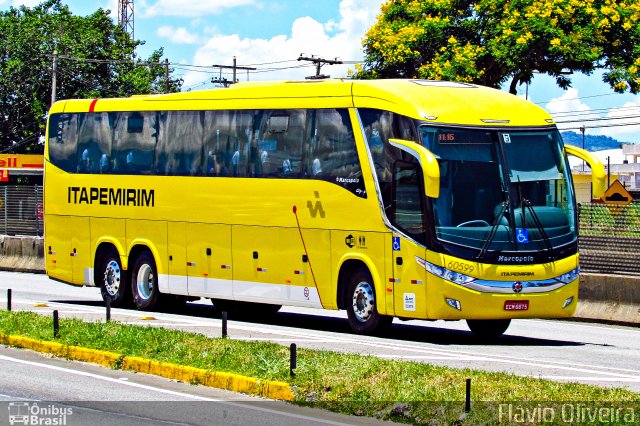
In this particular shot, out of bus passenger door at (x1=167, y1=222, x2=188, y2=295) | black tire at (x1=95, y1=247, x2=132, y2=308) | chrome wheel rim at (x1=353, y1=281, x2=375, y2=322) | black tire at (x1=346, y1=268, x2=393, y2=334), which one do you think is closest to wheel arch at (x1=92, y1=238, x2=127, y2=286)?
black tire at (x1=95, y1=247, x2=132, y2=308)

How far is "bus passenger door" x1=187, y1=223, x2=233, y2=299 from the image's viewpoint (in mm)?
22516

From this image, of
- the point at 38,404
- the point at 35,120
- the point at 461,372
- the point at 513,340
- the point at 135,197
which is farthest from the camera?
the point at 35,120

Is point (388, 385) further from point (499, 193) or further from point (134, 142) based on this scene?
point (134, 142)

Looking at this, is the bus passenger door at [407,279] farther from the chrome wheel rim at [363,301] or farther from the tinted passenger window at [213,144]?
the tinted passenger window at [213,144]

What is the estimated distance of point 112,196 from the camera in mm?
24984

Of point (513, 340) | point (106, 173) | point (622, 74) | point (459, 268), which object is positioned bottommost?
point (513, 340)

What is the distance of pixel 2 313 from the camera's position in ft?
66.1

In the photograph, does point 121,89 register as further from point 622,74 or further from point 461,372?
point 461,372

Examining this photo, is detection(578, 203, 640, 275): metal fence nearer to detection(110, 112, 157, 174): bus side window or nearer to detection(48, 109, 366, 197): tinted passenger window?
detection(48, 109, 366, 197): tinted passenger window

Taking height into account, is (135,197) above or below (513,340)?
above

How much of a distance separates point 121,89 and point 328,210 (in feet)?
222

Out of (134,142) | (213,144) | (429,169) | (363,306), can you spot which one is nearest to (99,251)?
(134,142)

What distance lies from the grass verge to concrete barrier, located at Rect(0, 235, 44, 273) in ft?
70.6

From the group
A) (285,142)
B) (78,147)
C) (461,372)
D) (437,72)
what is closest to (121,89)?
(437,72)
